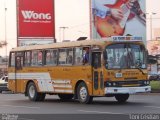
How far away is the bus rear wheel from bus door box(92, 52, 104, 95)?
5.13 metres

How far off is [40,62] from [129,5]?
21.7 metres

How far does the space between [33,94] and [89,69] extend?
535cm

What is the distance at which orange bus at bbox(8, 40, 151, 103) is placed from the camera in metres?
22.9

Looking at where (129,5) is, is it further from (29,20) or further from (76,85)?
(76,85)

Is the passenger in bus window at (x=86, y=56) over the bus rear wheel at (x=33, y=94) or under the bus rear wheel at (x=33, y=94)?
over

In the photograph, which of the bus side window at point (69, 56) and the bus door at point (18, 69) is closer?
the bus side window at point (69, 56)

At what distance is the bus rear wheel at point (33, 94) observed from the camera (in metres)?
27.7

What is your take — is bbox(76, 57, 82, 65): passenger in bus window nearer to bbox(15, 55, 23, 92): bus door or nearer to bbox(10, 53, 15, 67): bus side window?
bbox(15, 55, 23, 92): bus door

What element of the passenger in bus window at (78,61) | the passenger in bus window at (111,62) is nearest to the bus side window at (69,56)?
the passenger in bus window at (78,61)

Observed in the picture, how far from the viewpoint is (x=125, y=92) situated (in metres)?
22.8

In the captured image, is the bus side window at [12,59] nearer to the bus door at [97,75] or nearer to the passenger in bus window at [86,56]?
the passenger in bus window at [86,56]

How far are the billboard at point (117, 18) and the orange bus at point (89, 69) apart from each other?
18973 mm

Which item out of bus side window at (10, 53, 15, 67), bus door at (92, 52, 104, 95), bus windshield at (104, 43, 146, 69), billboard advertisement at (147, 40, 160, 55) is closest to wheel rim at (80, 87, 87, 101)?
bus door at (92, 52, 104, 95)

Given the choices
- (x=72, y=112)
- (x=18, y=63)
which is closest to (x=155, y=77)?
(x=18, y=63)
